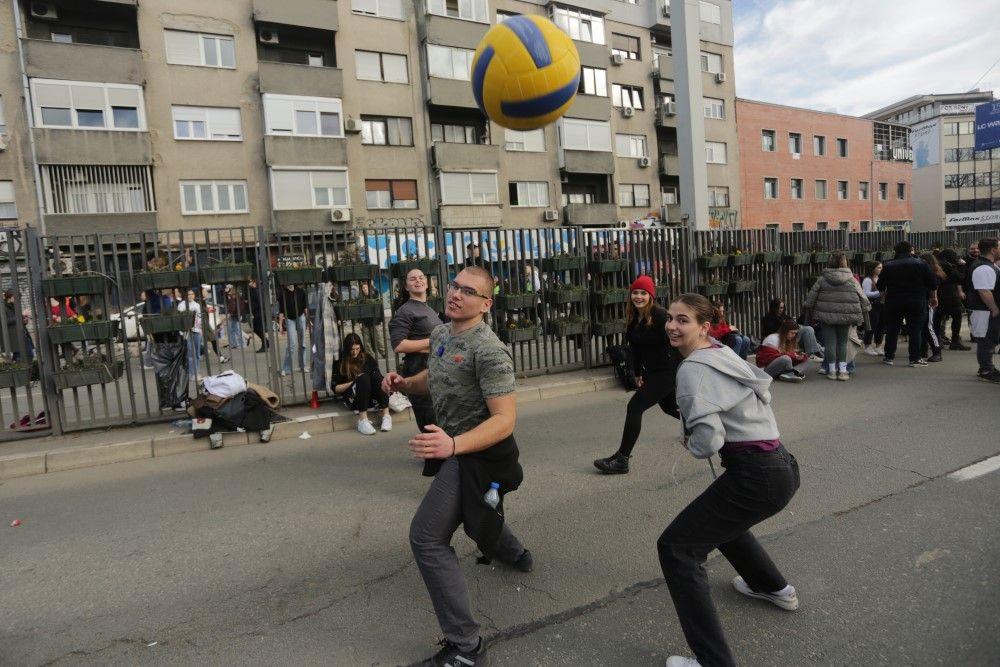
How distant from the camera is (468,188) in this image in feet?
91.5

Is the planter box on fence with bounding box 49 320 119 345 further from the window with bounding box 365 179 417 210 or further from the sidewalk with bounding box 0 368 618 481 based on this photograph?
the window with bounding box 365 179 417 210

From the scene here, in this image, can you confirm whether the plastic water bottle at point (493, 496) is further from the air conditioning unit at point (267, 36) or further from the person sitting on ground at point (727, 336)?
the air conditioning unit at point (267, 36)

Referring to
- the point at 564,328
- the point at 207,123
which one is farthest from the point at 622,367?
the point at 207,123

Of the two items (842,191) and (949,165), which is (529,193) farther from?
(949,165)

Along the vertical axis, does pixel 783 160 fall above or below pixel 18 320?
above

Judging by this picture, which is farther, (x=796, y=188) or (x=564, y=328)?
(x=796, y=188)

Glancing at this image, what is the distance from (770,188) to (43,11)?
39.6 meters

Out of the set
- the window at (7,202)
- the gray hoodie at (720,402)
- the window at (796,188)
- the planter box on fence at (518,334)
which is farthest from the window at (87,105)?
the window at (796,188)

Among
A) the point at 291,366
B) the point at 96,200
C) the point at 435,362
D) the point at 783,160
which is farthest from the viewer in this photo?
the point at 783,160

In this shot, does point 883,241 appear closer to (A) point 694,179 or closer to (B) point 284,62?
(A) point 694,179

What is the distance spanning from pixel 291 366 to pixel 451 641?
6.11 metres

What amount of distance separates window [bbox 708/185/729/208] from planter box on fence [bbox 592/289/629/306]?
2989 cm

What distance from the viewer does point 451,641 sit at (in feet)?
8.50

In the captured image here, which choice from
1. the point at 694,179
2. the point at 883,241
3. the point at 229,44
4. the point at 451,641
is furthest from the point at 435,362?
the point at 229,44
